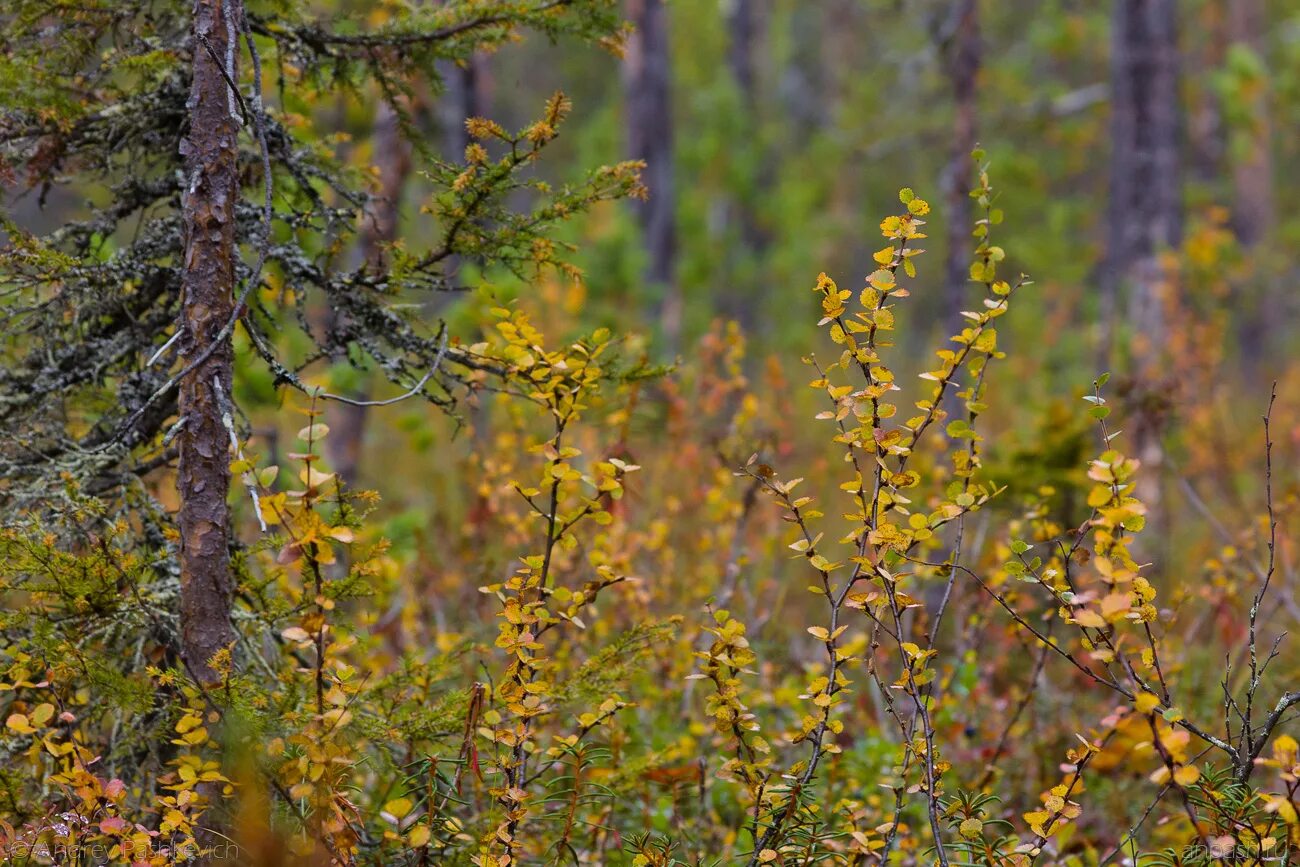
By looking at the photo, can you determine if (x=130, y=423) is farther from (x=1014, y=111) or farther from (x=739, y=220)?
(x=739, y=220)

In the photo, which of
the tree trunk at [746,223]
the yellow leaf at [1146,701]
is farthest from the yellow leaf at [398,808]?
the tree trunk at [746,223]

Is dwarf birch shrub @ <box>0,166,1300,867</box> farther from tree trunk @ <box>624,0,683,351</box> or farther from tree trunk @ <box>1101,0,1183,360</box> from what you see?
tree trunk @ <box>624,0,683,351</box>

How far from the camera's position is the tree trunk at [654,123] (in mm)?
11219

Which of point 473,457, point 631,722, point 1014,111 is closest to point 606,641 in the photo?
point 631,722

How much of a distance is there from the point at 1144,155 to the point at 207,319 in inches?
312

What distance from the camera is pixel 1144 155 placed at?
854 centimetres

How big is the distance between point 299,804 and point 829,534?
560cm

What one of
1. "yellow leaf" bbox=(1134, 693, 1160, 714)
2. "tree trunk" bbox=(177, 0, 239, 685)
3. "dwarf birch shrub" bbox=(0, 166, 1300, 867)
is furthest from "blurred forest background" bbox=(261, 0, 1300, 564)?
"yellow leaf" bbox=(1134, 693, 1160, 714)

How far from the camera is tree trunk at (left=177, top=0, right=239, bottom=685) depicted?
2607 mm

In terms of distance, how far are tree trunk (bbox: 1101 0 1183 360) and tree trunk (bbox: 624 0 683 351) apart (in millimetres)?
4319

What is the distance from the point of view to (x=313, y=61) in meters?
3.05

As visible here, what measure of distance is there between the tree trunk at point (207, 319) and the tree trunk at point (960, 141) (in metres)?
3.92

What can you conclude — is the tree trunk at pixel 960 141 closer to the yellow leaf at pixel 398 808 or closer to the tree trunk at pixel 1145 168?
the tree trunk at pixel 1145 168

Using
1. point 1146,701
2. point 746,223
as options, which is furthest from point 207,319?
point 746,223
